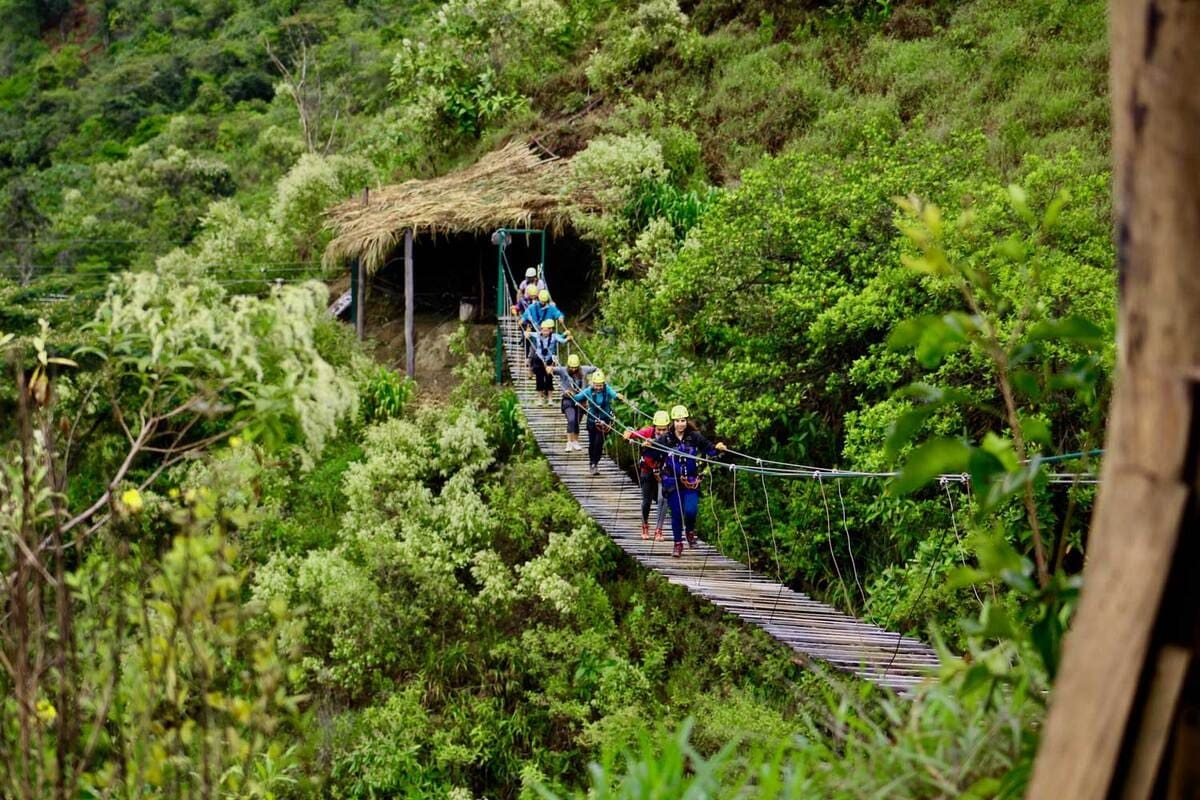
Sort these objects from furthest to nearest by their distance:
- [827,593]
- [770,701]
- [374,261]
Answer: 1. [374,261]
2. [827,593]
3. [770,701]

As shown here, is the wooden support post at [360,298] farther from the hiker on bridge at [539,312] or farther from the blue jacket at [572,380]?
the blue jacket at [572,380]

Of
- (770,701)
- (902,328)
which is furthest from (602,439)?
(902,328)

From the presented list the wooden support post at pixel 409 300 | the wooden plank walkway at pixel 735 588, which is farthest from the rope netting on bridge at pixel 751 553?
the wooden support post at pixel 409 300

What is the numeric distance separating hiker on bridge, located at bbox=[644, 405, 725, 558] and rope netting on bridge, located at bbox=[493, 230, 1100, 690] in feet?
0.12

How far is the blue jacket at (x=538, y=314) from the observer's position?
8.59m

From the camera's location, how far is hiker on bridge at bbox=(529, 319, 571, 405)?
8.32 m

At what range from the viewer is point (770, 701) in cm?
700

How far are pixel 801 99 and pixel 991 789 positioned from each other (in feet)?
36.1

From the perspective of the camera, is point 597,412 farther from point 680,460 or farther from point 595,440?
point 680,460

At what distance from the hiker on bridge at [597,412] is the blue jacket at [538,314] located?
4.52 ft

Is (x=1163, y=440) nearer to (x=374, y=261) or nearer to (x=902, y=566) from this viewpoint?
(x=902, y=566)

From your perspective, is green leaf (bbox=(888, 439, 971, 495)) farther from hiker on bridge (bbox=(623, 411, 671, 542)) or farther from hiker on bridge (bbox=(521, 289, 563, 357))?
hiker on bridge (bbox=(521, 289, 563, 357))

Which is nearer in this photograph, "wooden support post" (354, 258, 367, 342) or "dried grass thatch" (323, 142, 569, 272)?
"dried grass thatch" (323, 142, 569, 272)

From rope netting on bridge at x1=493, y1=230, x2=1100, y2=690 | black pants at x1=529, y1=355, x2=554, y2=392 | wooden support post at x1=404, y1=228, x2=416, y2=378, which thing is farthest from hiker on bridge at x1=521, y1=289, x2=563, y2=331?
wooden support post at x1=404, y1=228, x2=416, y2=378
